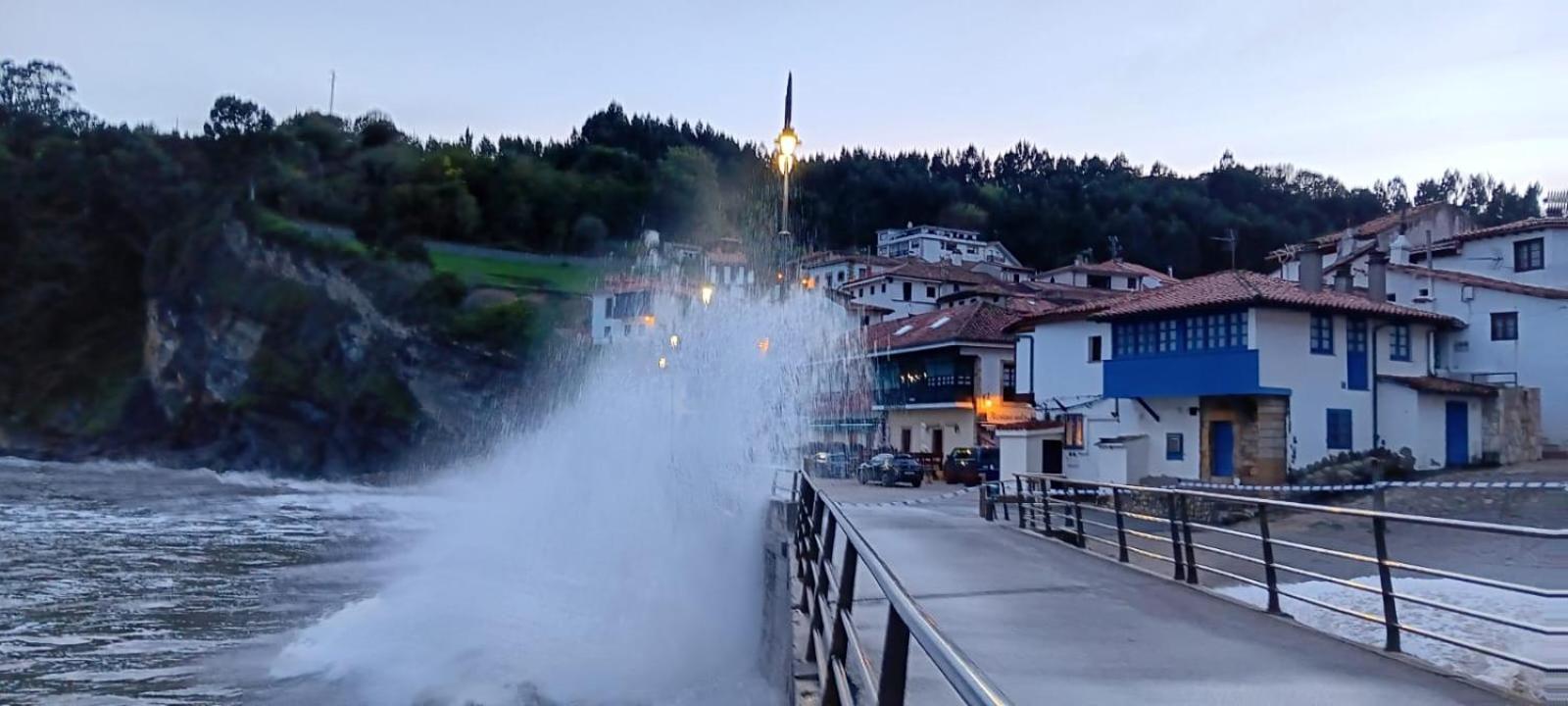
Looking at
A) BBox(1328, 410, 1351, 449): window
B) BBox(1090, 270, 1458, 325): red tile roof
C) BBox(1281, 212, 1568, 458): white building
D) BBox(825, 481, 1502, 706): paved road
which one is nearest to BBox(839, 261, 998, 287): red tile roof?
BBox(1281, 212, 1568, 458): white building

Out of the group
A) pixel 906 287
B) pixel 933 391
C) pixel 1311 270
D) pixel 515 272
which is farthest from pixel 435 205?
pixel 1311 270

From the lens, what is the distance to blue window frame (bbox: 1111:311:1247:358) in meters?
34.8

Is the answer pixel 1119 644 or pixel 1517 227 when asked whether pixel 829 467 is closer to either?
pixel 1517 227

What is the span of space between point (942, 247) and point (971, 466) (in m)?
61.9

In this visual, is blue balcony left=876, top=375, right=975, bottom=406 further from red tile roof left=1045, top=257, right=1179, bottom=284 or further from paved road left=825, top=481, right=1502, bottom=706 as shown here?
paved road left=825, top=481, right=1502, bottom=706

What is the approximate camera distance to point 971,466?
1688 inches

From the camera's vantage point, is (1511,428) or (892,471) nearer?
(1511,428)

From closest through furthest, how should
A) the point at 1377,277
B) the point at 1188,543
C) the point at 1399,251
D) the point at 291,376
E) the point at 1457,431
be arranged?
1. the point at 1188,543
2. the point at 1457,431
3. the point at 1377,277
4. the point at 1399,251
5. the point at 291,376

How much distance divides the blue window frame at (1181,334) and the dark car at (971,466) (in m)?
6.26

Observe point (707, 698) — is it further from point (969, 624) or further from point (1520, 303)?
point (1520, 303)

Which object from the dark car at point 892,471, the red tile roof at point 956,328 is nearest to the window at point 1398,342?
the red tile roof at point 956,328

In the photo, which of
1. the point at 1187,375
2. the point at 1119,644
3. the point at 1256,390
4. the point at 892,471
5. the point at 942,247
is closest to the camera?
the point at 1119,644

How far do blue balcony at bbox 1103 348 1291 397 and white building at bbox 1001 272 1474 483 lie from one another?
4cm

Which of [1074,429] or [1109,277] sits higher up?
[1109,277]
